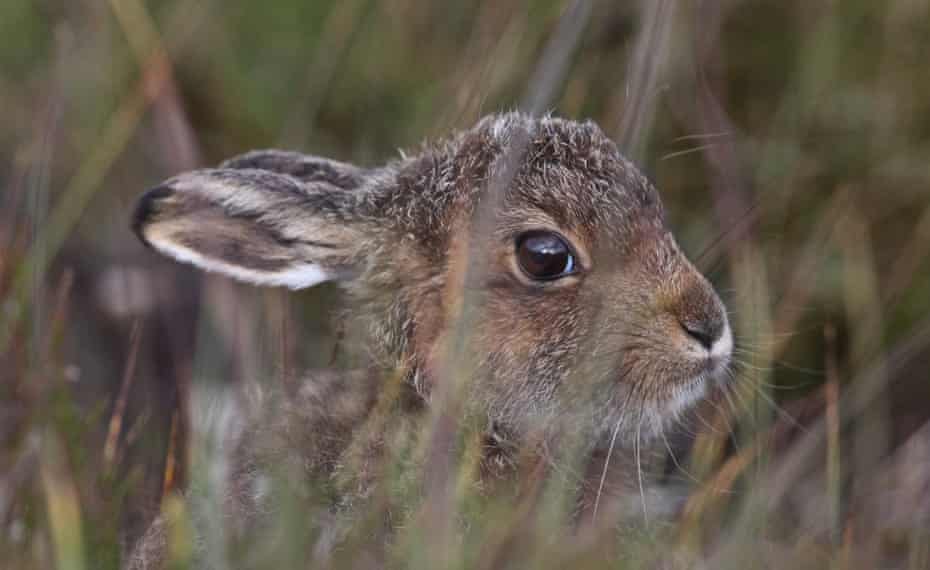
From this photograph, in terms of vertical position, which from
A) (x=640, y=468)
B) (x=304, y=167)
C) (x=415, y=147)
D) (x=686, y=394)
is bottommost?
(x=640, y=468)

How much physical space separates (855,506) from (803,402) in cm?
61

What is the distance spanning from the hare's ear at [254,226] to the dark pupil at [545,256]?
52cm

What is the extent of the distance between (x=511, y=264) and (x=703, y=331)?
0.54m

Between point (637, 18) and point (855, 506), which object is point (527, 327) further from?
point (637, 18)

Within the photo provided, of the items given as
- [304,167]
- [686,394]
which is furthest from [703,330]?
[304,167]

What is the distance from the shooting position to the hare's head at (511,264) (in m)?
4.03

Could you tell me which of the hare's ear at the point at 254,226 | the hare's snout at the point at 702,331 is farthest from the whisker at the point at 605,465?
the hare's ear at the point at 254,226

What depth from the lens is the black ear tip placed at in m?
4.13

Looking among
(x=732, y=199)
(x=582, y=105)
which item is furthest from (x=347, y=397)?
(x=582, y=105)

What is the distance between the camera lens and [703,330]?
400cm

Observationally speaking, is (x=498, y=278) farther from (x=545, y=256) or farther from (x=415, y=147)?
(x=415, y=147)

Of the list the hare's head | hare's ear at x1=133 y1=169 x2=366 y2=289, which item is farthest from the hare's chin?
hare's ear at x1=133 y1=169 x2=366 y2=289

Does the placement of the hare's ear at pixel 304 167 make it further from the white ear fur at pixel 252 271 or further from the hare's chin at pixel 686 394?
Result: the hare's chin at pixel 686 394

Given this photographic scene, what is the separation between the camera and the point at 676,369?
4031 millimetres
